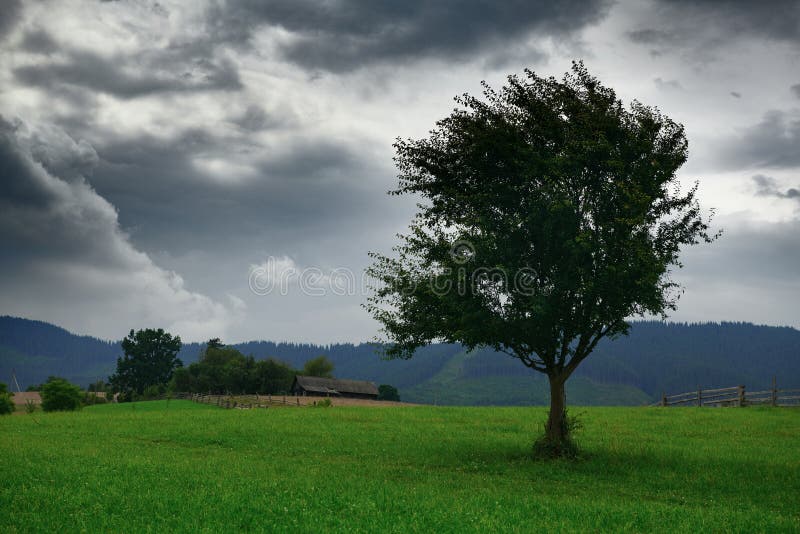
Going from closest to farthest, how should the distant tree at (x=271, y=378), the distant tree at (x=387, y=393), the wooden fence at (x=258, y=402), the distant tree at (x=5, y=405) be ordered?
1. the distant tree at (x=5, y=405)
2. the wooden fence at (x=258, y=402)
3. the distant tree at (x=271, y=378)
4. the distant tree at (x=387, y=393)

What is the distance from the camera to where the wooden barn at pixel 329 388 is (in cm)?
13462

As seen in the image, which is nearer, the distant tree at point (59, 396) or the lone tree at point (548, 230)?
the lone tree at point (548, 230)

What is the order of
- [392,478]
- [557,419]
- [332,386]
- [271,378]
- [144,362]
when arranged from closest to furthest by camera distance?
[392,478] < [557,419] < [271,378] < [332,386] < [144,362]

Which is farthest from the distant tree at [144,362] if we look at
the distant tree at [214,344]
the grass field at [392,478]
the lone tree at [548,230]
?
the lone tree at [548,230]

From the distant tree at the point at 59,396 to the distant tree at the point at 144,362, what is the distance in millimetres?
90711

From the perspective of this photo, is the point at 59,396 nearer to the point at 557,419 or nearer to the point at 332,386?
the point at 557,419

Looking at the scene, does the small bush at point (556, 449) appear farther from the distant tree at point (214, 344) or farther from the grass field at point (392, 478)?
the distant tree at point (214, 344)

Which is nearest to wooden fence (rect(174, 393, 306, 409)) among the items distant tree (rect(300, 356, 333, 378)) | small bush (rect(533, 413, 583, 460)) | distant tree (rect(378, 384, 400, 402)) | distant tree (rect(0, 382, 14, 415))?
distant tree (rect(0, 382, 14, 415))

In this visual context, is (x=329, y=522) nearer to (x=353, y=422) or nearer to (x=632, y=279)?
(x=632, y=279)

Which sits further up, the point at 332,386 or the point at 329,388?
the point at 332,386

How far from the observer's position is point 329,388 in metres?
138

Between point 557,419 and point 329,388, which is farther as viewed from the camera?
point 329,388

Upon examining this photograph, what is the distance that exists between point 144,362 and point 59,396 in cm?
9388

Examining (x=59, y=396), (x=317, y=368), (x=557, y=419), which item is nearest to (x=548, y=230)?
(x=557, y=419)
